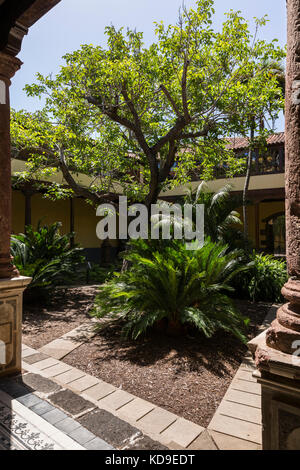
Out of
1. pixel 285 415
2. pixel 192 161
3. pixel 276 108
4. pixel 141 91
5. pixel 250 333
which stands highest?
pixel 141 91

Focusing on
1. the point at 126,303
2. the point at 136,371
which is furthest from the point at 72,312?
the point at 136,371

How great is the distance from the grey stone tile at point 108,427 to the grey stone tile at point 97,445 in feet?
0.11

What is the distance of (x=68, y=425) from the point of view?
2170 mm

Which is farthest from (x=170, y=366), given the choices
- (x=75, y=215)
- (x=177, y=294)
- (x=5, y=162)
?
(x=75, y=215)

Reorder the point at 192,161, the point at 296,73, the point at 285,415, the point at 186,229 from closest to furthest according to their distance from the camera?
the point at 285,415 < the point at 296,73 < the point at 186,229 < the point at 192,161

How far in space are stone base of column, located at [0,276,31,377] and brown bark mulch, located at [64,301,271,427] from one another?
0.66m

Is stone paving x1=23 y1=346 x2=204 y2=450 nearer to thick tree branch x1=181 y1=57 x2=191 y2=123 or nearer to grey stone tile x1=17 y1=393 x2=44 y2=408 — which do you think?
grey stone tile x1=17 y1=393 x2=44 y2=408

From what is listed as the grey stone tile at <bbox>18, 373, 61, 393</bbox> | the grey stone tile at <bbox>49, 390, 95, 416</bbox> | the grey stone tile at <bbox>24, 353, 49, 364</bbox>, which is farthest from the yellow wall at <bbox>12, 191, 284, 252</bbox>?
the grey stone tile at <bbox>49, 390, 95, 416</bbox>

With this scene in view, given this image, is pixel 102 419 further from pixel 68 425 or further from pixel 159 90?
pixel 159 90

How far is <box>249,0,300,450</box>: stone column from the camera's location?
1558mm

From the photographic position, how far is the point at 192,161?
7645 millimetres
